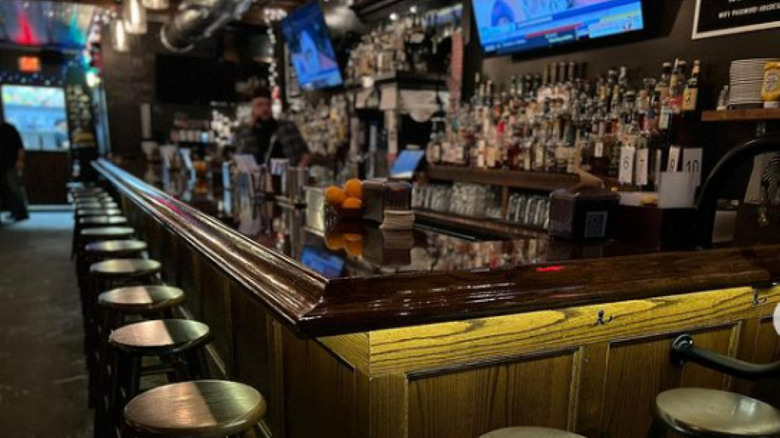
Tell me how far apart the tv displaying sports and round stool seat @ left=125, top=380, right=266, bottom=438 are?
2.33 metres

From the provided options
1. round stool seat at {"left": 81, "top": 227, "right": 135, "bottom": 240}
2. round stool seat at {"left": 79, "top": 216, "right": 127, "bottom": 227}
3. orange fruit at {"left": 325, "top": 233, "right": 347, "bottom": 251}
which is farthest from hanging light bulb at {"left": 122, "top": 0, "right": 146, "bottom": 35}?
orange fruit at {"left": 325, "top": 233, "right": 347, "bottom": 251}

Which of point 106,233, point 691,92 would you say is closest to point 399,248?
point 691,92

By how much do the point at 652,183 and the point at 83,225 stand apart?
152 inches

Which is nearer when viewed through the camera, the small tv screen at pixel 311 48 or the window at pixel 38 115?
the small tv screen at pixel 311 48

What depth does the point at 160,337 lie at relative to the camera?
1802mm

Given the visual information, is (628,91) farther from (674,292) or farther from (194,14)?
(194,14)

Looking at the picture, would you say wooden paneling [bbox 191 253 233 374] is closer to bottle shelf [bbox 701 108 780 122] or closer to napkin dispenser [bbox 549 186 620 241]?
napkin dispenser [bbox 549 186 620 241]

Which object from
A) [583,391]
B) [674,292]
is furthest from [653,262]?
[583,391]

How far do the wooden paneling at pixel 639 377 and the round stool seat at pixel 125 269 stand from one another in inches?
87.1

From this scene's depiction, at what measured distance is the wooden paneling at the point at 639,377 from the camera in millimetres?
1506

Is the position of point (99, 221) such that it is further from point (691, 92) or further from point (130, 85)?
point (130, 85)

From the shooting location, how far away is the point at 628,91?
8.38 ft

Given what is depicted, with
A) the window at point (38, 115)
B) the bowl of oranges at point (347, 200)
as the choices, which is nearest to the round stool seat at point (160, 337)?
the bowl of oranges at point (347, 200)

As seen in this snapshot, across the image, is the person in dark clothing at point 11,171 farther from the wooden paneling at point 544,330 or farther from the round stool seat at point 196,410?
the wooden paneling at point 544,330
